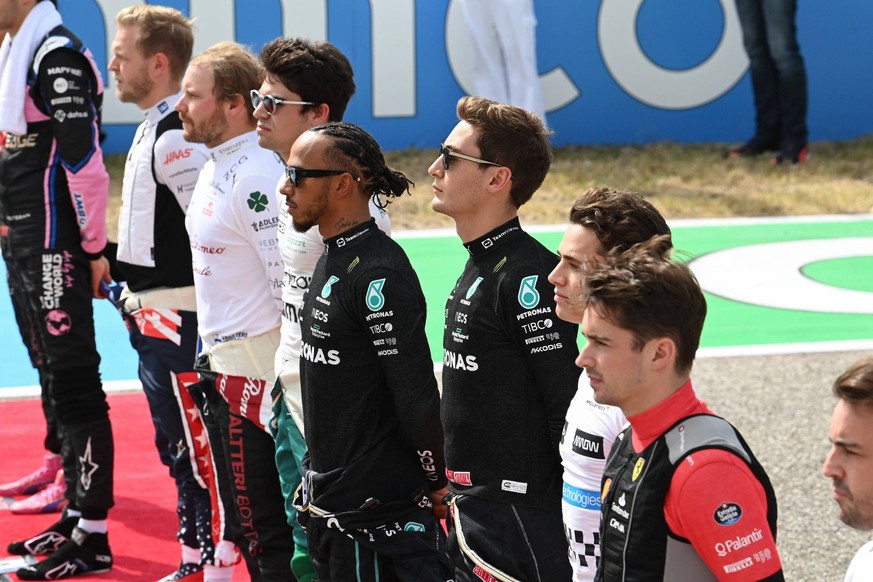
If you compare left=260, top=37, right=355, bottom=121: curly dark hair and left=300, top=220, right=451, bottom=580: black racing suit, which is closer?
left=300, top=220, right=451, bottom=580: black racing suit

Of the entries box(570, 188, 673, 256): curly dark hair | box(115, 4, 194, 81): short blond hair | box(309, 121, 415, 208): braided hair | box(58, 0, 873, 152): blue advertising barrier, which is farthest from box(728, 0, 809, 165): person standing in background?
box(570, 188, 673, 256): curly dark hair

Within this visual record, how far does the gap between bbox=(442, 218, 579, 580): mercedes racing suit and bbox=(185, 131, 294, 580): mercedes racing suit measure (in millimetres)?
1126

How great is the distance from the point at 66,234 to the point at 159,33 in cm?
102

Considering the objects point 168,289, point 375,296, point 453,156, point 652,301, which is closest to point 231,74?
point 168,289

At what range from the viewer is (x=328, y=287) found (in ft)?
12.8

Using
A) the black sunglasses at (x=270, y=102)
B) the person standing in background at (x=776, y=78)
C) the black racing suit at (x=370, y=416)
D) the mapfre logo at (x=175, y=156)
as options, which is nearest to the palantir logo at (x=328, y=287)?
the black racing suit at (x=370, y=416)

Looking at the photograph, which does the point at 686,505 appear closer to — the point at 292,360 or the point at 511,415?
the point at 511,415

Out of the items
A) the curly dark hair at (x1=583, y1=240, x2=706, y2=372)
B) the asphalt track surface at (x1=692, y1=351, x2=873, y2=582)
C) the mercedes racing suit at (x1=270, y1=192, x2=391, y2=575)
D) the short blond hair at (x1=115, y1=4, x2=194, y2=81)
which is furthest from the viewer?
the asphalt track surface at (x1=692, y1=351, x2=873, y2=582)

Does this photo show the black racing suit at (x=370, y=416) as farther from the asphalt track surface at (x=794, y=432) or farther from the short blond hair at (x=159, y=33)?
the asphalt track surface at (x=794, y=432)

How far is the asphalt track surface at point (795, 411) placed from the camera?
18.4 feet

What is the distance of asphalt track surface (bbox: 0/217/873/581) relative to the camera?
5.62 meters

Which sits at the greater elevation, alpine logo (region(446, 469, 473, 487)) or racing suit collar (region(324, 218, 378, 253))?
racing suit collar (region(324, 218, 378, 253))

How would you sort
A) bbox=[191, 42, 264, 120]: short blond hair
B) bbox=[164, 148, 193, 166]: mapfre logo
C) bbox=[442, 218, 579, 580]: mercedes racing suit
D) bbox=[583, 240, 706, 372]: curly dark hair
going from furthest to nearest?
bbox=[164, 148, 193, 166]: mapfre logo → bbox=[191, 42, 264, 120]: short blond hair → bbox=[442, 218, 579, 580]: mercedes racing suit → bbox=[583, 240, 706, 372]: curly dark hair

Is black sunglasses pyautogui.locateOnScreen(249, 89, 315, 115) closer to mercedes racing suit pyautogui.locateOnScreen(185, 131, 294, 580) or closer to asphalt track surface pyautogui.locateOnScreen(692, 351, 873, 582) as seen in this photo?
mercedes racing suit pyautogui.locateOnScreen(185, 131, 294, 580)
